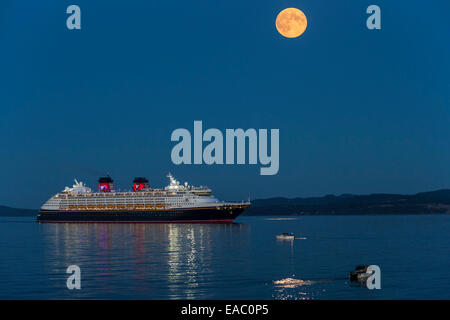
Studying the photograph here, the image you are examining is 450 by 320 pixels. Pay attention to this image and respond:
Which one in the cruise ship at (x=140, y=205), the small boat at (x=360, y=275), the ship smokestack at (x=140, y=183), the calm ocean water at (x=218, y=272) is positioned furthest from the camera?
the ship smokestack at (x=140, y=183)

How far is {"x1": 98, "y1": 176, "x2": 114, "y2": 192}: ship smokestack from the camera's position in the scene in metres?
164

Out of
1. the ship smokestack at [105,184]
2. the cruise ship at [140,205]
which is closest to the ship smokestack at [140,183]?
the cruise ship at [140,205]

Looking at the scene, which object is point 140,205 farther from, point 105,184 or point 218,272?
point 218,272

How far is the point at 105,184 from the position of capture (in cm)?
16500

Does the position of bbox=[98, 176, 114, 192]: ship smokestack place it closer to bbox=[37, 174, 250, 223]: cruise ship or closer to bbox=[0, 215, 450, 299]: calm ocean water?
bbox=[37, 174, 250, 223]: cruise ship

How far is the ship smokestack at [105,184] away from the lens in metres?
164

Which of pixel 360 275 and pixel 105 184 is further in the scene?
pixel 105 184

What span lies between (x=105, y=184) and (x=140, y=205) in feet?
62.9

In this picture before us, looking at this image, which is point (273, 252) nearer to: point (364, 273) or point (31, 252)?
point (364, 273)

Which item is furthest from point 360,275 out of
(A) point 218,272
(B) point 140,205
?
(B) point 140,205

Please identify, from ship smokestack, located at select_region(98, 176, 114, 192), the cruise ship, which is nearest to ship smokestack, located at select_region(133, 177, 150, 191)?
the cruise ship

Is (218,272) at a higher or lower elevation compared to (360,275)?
lower

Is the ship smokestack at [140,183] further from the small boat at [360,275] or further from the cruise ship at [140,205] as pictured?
the small boat at [360,275]
